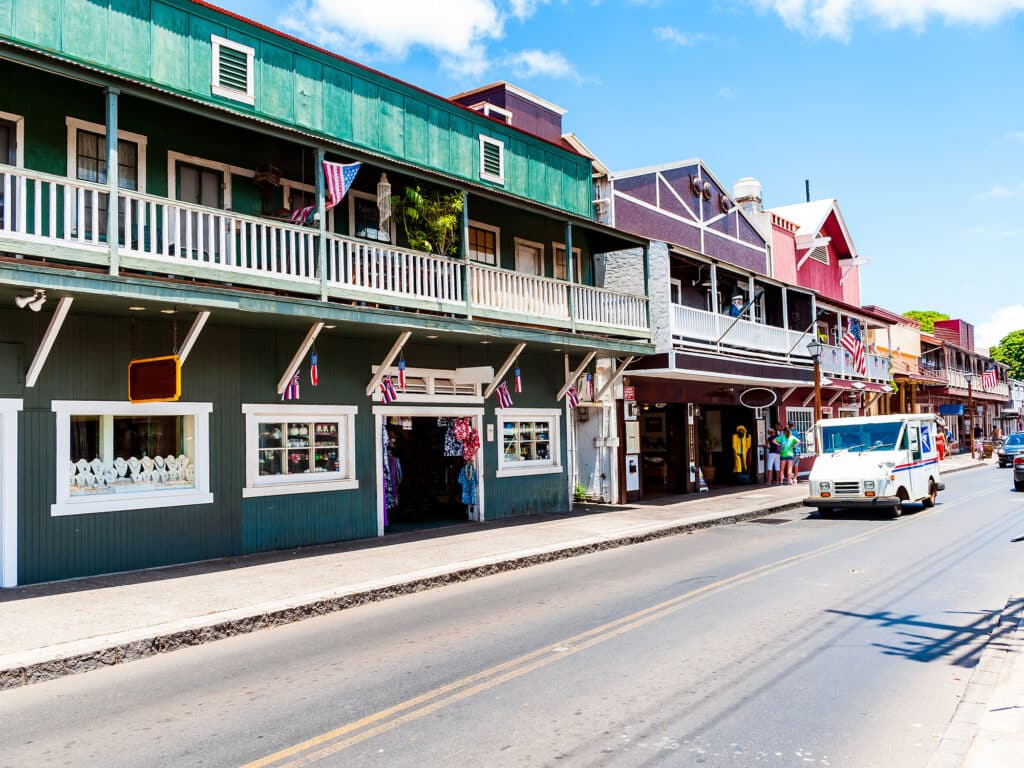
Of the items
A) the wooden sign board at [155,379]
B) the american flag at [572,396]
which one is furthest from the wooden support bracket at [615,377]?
the wooden sign board at [155,379]

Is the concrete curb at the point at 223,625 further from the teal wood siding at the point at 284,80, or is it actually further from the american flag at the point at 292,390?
the teal wood siding at the point at 284,80

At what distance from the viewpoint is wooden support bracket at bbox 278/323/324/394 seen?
12.4 meters

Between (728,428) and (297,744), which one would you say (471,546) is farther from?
(728,428)

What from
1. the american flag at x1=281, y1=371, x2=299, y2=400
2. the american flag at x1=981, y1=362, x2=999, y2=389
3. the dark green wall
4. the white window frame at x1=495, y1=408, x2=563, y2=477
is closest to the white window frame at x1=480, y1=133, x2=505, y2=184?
the dark green wall

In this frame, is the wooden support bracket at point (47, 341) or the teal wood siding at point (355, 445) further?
the teal wood siding at point (355, 445)

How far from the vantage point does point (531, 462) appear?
60.6 feet

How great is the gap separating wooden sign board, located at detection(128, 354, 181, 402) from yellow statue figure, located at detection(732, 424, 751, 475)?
19830 mm

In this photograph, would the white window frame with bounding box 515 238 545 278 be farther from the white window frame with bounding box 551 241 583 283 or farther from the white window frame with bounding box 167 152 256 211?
the white window frame with bounding box 167 152 256 211

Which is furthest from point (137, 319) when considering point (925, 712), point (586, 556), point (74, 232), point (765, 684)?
point (925, 712)

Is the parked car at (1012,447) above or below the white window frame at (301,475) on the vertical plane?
below

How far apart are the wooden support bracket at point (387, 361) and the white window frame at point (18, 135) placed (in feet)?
19.1

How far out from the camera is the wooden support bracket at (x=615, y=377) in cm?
1884

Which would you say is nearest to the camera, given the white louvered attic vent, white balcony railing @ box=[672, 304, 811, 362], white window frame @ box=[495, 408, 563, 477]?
white window frame @ box=[495, 408, 563, 477]

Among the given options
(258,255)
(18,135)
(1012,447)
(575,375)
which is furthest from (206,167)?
(1012,447)
